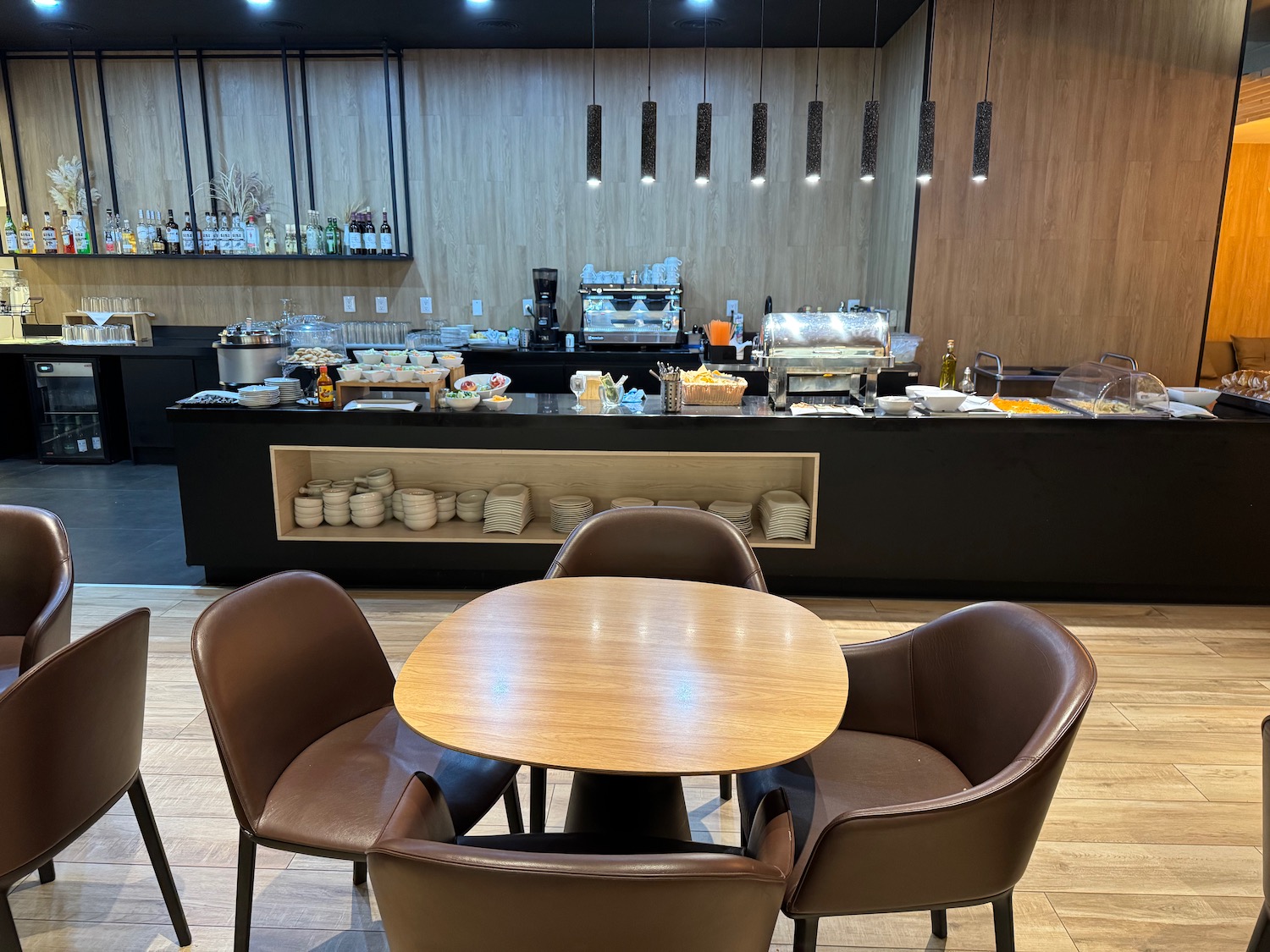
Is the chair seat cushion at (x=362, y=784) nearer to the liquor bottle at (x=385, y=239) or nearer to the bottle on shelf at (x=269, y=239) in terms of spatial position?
the liquor bottle at (x=385, y=239)

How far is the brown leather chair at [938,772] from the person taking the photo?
56.6 inches

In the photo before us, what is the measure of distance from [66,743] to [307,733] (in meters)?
0.45

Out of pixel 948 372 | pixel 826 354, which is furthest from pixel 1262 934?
pixel 948 372

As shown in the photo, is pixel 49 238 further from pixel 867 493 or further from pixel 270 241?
pixel 867 493

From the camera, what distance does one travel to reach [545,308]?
6.55m

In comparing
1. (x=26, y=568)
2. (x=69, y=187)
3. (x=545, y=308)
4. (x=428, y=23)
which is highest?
(x=428, y=23)

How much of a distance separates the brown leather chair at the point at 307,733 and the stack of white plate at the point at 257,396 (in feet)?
7.47

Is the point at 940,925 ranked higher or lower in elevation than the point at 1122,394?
lower

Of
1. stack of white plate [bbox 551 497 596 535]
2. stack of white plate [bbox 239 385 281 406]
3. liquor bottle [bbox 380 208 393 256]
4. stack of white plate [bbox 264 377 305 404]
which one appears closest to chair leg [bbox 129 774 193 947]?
stack of white plate [bbox 551 497 596 535]

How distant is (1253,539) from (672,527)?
3.01 metres

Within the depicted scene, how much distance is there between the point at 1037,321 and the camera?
18.4 ft

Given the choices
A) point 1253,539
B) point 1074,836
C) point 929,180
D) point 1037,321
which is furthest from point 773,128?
point 1074,836

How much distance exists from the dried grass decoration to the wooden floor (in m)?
5.00

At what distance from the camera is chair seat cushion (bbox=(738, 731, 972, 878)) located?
1.71 metres
